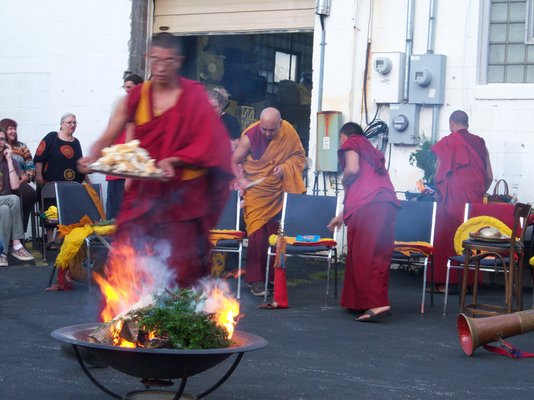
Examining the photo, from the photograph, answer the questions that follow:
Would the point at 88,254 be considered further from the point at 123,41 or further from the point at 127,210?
the point at 123,41

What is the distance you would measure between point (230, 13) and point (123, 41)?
158 centimetres

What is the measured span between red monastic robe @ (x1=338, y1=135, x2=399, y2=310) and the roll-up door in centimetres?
466

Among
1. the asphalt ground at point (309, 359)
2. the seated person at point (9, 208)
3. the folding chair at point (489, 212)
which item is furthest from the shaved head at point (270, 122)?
the seated person at point (9, 208)

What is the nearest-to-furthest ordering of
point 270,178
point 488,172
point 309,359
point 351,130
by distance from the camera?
point 309,359 < point 351,130 < point 270,178 < point 488,172

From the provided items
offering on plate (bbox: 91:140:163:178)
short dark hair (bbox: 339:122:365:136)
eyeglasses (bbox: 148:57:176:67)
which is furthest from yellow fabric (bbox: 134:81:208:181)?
short dark hair (bbox: 339:122:365:136)

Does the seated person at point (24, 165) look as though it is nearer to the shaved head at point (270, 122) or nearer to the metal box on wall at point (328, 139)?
the metal box on wall at point (328, 139)

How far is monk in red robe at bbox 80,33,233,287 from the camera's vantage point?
542 centimetres

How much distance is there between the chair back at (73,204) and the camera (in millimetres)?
10117

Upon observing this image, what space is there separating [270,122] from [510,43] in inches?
A: 142

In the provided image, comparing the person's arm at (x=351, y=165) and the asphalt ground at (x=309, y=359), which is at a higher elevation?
the person's arm at (x=351, y=165)

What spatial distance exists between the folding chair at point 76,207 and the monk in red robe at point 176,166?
13.8 feet

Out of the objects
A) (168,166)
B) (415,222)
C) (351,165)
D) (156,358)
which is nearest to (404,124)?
(415,222)

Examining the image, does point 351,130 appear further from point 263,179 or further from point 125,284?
point 125,284

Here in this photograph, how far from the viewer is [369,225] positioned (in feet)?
29.2
